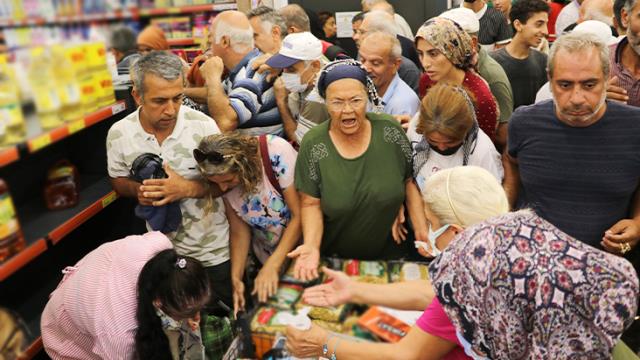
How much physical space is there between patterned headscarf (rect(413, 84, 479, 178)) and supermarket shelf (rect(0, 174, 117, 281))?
1.65 m

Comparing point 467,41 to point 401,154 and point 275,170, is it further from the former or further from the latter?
point 275,170

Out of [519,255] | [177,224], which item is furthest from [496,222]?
[177,224]

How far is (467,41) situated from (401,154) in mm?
975

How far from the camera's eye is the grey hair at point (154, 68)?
7.71 ft

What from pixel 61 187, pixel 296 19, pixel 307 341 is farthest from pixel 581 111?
pixel 296 19

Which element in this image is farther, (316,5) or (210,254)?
(316,5)

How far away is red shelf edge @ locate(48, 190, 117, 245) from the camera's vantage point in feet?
7.97

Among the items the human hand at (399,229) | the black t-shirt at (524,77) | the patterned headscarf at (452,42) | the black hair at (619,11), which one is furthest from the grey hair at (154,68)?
the black hair at (619,11)

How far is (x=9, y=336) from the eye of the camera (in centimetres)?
168

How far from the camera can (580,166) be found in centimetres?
220

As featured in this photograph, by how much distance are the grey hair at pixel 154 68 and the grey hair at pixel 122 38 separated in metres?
0.50

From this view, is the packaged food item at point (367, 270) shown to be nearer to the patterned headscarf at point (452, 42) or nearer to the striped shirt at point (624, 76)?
the patterned headscarf at point (452, 42)

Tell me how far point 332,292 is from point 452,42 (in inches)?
67.7

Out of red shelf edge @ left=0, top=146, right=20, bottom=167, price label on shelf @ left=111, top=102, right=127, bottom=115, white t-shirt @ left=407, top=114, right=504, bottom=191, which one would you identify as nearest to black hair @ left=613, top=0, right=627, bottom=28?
white t-shirt @ left=407, top=114, right=504, bottom=191
